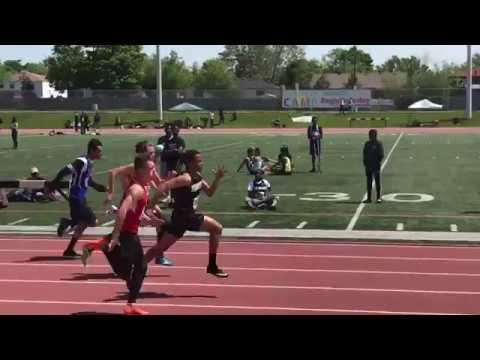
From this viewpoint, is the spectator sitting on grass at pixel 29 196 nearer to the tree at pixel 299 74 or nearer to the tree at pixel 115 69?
the tree at pixel 115 69

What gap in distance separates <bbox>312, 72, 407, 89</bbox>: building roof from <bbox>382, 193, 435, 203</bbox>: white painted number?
104 meters

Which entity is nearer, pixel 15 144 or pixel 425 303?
pixel 425 303

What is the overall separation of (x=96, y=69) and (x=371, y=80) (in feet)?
169

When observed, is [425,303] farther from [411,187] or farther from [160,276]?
[411,187]

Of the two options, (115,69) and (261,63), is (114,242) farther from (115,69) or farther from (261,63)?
(261,63)

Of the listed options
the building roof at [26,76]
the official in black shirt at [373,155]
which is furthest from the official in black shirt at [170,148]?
the building roof at [26,76]

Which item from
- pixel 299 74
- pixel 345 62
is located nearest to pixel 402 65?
pixel 345 62

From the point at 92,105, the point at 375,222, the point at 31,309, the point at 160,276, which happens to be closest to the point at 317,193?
the point at 375,222

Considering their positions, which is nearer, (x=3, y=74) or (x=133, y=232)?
(x=133, y=232)

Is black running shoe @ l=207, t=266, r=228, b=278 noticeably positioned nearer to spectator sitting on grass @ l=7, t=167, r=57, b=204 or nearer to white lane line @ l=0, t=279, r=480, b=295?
white lane line @ l=0, t=279, r=480, b=295

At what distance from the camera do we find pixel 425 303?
9.62m

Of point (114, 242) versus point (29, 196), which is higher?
point (114, 242)

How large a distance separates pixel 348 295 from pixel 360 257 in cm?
245

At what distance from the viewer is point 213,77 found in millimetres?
128750
